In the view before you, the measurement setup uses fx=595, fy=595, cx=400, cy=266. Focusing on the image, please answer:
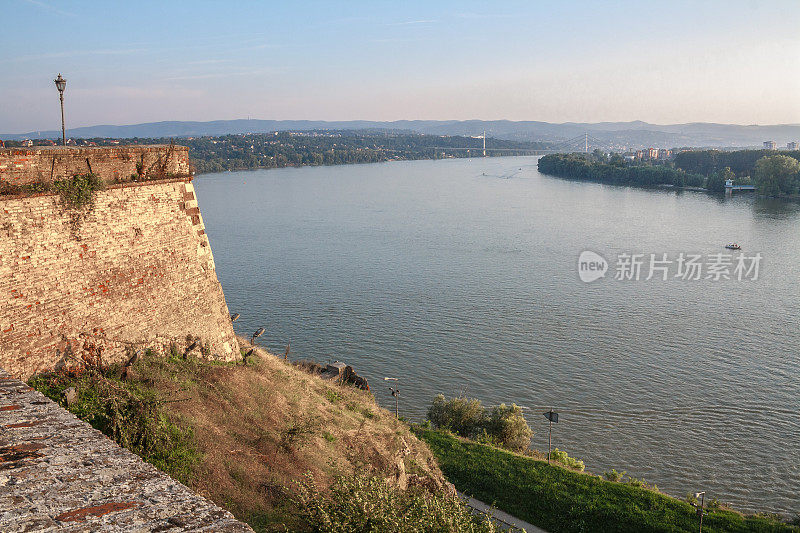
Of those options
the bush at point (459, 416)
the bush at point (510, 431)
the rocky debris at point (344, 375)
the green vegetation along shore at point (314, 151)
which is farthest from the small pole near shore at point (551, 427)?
the green vegetation along shore at point (314, 151)

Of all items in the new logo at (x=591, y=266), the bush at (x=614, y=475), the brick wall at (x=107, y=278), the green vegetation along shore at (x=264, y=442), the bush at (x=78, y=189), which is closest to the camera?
the green vegetation along shore at (x=264, y=442)

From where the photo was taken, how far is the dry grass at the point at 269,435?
660cm

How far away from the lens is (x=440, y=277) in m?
32.0

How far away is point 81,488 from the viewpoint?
3207 mm

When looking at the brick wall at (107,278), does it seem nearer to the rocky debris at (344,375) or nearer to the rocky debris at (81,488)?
the rocky debris at (81,488)

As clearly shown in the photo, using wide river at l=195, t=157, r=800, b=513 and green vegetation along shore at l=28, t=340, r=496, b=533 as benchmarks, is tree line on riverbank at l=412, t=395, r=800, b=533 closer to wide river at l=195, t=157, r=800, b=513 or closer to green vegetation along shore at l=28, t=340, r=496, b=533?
wide river at l=195, t=157, r=800, b=513

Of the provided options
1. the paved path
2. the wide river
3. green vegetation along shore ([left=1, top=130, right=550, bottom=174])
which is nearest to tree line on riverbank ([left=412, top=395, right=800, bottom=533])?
the paved path

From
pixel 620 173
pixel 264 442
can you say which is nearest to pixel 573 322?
pixel 264 442

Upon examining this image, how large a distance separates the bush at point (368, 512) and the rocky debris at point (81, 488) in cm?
218

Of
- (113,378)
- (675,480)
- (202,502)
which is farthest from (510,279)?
(202,502)

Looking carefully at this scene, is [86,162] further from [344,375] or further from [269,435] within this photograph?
[344,375]

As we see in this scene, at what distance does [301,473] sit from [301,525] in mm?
1882

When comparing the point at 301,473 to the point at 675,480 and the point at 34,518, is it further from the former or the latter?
the point at 675,480

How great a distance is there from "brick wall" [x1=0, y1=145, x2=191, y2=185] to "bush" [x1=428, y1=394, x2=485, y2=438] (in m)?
9.54
